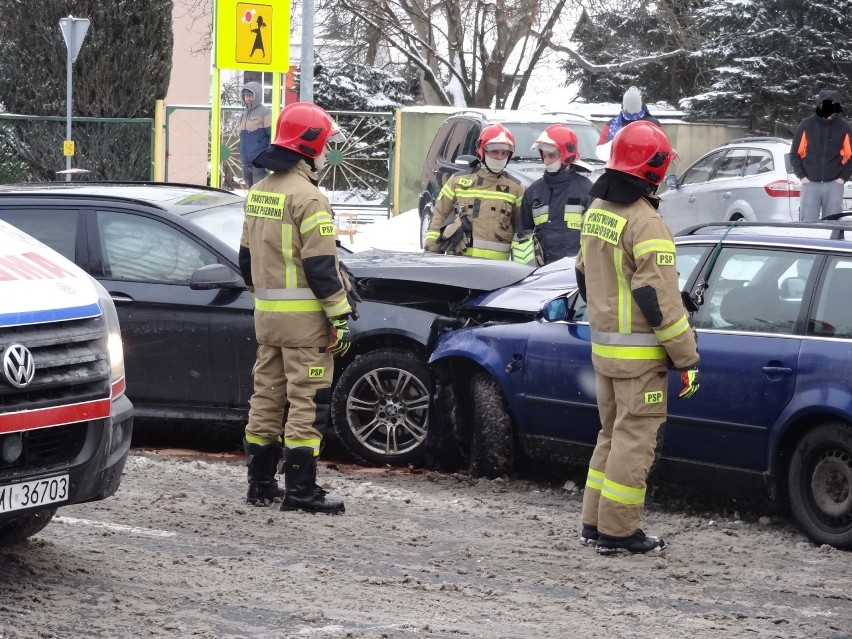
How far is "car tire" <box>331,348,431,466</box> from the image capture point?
7.95 m

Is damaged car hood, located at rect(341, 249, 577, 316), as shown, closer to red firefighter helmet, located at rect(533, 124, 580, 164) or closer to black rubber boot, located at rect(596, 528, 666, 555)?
red firefighter helmet, located at rect(533, 124, 580, 164)

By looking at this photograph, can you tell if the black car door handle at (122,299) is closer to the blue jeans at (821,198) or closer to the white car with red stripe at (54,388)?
the white car with red stripe at (54,388)

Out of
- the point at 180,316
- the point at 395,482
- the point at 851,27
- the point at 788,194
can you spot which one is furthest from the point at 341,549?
the point at 851,27

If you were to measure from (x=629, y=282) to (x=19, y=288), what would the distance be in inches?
99.7

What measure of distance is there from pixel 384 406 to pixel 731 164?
1075 centimetres

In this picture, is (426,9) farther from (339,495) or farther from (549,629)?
(549,629)

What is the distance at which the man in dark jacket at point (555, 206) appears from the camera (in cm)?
948

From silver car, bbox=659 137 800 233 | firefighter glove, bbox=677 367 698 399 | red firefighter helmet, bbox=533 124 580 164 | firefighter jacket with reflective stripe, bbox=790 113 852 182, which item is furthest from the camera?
silver car, bbox=659 137 800 233

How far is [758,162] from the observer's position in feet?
56.0

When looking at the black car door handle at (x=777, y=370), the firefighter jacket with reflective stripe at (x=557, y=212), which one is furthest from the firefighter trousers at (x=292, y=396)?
the firefighter jacket with reflective stripe at (x=557, y=212)

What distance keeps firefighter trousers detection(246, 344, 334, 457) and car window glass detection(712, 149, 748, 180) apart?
11.7 m

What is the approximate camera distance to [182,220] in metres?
8.19

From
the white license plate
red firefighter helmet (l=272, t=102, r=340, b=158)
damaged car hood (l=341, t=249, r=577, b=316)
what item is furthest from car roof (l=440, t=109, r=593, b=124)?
the white license plate

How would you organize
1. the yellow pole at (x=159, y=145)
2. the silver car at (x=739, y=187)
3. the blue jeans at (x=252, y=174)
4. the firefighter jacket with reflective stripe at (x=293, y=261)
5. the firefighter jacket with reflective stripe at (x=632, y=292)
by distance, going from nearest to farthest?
the firefighter jacket with reflective stripe at (x=632, y=292) < the firefighter jacket with reflective stripe at (x=293, y=261) < the blue jeans at (x=252, y=174) < the silver car at (x=739, y=187) < the yellow pole at (x=159, y=145)
